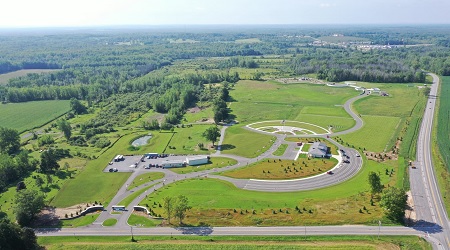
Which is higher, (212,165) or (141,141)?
(212,165)

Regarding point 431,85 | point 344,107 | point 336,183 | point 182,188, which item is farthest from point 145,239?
A: point 431,85

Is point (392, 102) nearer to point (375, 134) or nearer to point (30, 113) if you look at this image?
point (375, 134)

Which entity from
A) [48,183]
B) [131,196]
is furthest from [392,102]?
[48,183]

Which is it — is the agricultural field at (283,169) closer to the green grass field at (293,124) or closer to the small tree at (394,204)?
the small tree at (394,204)

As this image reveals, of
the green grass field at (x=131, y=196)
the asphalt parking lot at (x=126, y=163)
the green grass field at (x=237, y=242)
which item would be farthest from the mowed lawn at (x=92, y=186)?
the green grass field at (x=237, y=242)

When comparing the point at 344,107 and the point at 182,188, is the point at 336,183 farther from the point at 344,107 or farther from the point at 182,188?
the point at 344,107

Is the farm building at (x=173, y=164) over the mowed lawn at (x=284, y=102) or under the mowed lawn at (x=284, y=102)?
under
